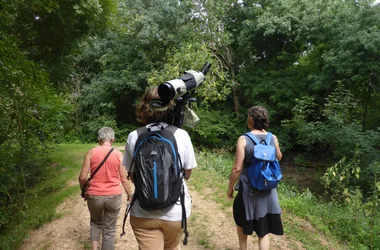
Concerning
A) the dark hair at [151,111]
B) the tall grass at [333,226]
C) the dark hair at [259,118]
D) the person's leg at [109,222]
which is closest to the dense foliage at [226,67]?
the tall grass at [333,226]

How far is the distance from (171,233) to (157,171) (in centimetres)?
48

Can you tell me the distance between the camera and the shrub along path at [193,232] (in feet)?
14.3

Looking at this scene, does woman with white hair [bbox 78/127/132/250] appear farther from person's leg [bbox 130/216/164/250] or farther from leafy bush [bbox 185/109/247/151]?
leafy bush [bbox 185/109/247/151]

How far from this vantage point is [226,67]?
52.3ft

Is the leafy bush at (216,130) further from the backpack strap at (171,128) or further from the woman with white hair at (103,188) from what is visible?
the backpack strap at (171,128)

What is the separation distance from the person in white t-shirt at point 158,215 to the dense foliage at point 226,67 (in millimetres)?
3740

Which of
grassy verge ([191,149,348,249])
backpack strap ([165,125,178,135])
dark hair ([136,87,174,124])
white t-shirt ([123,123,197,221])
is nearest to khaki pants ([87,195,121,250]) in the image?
white t-shirt ([123,123,197,221])

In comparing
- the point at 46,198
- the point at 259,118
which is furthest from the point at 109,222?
the point at 46,198

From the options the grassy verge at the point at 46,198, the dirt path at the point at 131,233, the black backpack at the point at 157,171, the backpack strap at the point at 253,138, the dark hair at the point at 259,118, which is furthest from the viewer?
the grassy verge at the point at 46,198

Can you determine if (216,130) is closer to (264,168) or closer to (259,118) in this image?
(259,118)

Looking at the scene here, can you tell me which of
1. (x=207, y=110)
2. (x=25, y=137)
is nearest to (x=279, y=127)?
(x=207, y=110)

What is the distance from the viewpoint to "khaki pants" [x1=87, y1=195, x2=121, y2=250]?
3393 millimetres

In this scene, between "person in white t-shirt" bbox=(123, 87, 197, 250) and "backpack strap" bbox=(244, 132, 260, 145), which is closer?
"person in white t-shirt" bbox=(123, 87, 197, 250)

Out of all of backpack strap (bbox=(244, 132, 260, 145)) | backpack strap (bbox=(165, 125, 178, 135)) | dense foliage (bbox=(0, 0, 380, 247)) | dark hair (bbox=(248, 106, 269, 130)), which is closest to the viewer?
backpack strap (bbox=(165, 125, 178, 135))
